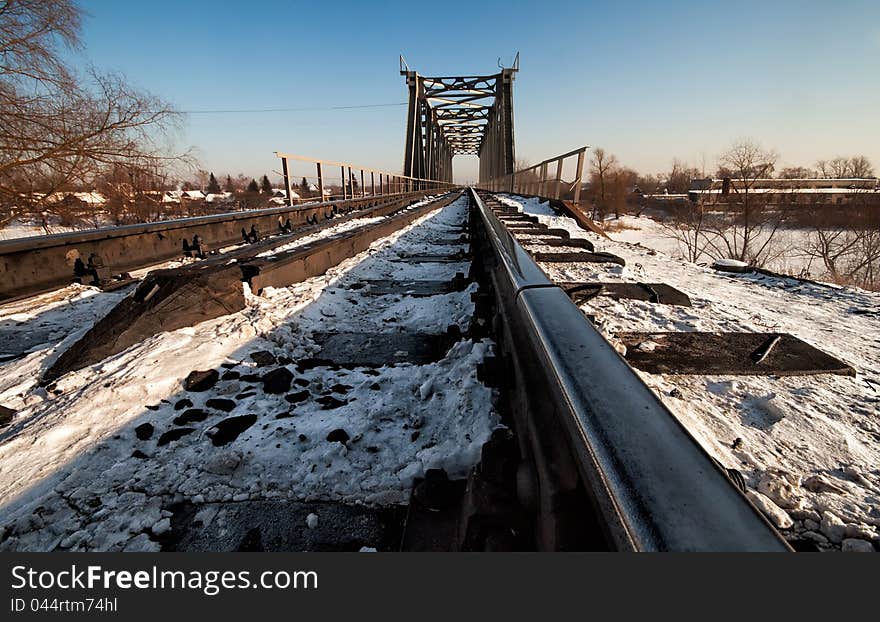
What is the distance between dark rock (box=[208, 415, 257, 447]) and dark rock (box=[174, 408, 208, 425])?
108 millimetres

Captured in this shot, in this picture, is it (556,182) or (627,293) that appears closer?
(627,293)

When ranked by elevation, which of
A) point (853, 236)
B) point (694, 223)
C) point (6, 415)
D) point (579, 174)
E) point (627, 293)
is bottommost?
point (853, 236)

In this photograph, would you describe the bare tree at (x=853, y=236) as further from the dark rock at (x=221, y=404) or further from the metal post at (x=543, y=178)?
the dark rock at (x=221, y=404)

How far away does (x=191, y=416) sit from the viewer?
4.74ft

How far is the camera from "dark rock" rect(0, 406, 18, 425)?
141cm

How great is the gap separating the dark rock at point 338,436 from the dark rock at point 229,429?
322 mm

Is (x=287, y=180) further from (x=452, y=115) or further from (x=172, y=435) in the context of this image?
(x=452, y=115)

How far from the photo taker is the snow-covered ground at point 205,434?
41.5 inches

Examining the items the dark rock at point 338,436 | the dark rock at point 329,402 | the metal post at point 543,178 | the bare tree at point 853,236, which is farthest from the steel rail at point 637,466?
the bare tree at point 853,236

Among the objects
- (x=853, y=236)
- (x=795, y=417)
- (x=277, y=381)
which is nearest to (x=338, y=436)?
(x=277, y=381)

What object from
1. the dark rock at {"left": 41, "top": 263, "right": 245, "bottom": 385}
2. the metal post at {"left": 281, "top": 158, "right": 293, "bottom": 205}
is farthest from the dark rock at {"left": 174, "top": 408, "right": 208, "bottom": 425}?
the metal post at {"left": 281, "top": 158, "right": 293, "bottom": 205}

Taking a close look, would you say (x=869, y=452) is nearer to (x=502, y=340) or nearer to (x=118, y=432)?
(x=502, y=340)

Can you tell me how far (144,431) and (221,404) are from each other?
0.26 metres

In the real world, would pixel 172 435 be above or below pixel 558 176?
below
